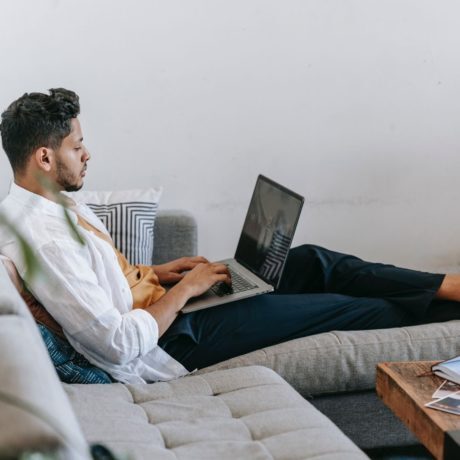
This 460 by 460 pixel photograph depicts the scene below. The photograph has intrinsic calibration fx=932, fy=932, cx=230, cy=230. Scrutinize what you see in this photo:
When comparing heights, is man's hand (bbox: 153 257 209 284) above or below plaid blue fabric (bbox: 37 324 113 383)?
above

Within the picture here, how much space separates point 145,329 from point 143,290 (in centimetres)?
31

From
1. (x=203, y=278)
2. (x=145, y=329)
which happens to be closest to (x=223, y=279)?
(x=203, y=278)

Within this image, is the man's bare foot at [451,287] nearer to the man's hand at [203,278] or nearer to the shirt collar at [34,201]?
the man's hand at [203,278]

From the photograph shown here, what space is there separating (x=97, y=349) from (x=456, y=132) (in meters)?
1.99

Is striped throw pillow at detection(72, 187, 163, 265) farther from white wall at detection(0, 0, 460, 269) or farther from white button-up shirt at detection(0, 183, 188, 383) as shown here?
white button-up shirt at detection(0, 183, 188, 383)

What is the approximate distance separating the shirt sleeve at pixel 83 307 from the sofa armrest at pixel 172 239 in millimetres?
874

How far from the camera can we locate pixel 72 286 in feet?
7.44

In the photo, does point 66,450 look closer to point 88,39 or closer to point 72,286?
point 72,286

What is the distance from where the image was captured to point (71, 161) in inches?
100

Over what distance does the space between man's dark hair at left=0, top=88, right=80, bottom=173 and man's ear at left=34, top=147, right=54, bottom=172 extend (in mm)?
12

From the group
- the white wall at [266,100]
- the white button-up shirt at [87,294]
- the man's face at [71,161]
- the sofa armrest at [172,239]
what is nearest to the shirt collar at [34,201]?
the white button-up shirt at [87,294]

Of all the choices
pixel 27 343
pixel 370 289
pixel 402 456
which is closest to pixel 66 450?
pixel 27 343

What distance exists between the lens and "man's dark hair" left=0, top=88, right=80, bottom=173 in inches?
97.3

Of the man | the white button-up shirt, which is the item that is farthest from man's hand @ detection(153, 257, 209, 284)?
the white button-up shirt
